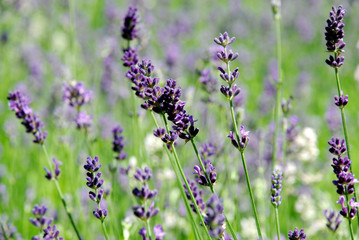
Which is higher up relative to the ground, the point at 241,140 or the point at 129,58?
the point at 129,58

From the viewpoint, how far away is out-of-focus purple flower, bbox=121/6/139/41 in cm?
216

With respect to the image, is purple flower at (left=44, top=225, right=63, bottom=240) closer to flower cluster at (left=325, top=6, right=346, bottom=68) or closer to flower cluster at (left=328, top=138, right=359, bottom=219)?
flower cluster at (left=328, top=138, right=359, bottom=219)

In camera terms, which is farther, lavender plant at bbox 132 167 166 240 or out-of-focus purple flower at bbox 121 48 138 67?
out-of-focus purple flower at bbox 121 48 138 67

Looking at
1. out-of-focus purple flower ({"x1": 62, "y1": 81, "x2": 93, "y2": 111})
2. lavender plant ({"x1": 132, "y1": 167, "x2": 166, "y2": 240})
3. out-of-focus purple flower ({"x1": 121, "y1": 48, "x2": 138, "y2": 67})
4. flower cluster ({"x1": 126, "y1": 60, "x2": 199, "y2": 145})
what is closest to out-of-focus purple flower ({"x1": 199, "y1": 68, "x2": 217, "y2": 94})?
out-of-focus purple flower ({"x1": 62, "y1": 81, "x2": 93, "y2": 111})

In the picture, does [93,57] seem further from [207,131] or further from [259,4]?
[259,4]

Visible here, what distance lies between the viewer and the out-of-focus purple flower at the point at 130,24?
2.16 m

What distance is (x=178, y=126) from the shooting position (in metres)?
1.53

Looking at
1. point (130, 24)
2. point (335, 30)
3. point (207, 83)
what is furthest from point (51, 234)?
point (207, 83)

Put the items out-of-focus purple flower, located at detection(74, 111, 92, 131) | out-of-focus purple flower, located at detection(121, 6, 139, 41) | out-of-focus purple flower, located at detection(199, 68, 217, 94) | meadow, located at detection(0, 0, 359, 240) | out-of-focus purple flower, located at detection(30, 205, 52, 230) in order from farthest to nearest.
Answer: out-of-focus purple flower, located at detection(199, 68, 217, 94)
out-of-focus purple flower, located at detection(74, 111, 92, 131)
out-of-focus purple flower, located at detection(121, 6, 139, 41)
out-of-focus purple flower, located at detection(30, 205, 52, 230)
meadow, located at detection(0, 0, 359, 240)

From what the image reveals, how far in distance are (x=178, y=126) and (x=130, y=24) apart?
845 millimetres

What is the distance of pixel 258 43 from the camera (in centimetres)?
945

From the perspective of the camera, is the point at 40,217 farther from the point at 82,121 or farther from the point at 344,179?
the point at 344,179

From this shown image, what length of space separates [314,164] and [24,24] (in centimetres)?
607

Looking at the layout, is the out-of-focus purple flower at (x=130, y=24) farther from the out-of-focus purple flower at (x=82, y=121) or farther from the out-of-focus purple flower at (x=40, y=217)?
the out-of-focus purple flower at (x=40, y=217)
